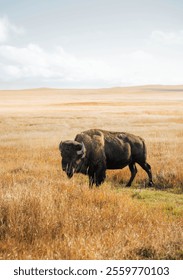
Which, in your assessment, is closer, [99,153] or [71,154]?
[71,154]

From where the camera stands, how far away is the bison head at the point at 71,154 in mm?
10180

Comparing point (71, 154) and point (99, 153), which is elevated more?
point (71, 154)

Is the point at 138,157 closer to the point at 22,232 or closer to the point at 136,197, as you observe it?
the point at 136,197

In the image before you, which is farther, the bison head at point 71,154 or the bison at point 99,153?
the bison at point 99,153

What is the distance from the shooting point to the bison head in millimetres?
10180

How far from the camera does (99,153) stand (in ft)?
38.5

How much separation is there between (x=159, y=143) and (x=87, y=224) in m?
17.3

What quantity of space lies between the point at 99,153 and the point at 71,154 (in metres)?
1.62

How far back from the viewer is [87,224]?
6.85 meters

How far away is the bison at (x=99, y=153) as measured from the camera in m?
10.3

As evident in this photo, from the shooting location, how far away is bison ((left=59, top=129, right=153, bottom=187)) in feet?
33.9

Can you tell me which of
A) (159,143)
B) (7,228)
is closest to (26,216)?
(7,228)

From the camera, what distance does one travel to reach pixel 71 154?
33.9ft

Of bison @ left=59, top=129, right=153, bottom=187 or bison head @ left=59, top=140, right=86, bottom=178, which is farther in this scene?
bison @ left=59, top=129, right=153, bottom=187
